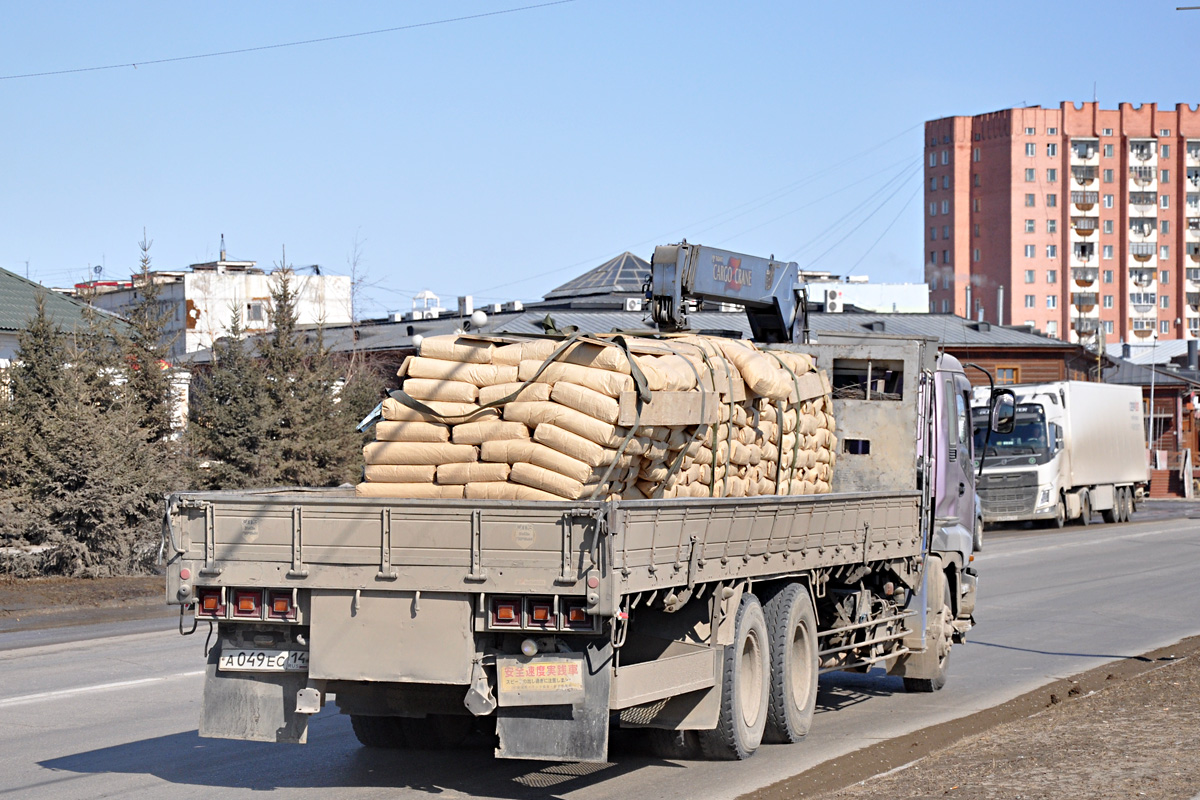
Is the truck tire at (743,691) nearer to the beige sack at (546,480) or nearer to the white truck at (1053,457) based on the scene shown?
the beige sack at (546,480)

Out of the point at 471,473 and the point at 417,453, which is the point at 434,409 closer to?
the point at 417,453

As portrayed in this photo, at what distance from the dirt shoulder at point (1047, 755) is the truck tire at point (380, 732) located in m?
2.52

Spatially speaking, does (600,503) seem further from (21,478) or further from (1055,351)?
(1055,351)

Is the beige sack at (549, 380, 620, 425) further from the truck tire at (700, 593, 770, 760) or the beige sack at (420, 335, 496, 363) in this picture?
the truck tire at (700, 593, 770, 760)

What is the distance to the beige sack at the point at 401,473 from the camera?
316 inches

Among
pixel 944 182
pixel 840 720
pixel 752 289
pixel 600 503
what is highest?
pixel 944 182

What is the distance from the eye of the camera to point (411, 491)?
26.3ft

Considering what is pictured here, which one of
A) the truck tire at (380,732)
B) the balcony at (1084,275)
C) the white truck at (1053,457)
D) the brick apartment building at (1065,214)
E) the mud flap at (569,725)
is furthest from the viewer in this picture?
the balcony at (1084,275)

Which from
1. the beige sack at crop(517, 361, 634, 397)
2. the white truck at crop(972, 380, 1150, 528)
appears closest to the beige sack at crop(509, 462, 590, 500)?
the beige sack at crop(517, 361, 634, 397)

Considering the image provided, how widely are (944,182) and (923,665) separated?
12132 cm

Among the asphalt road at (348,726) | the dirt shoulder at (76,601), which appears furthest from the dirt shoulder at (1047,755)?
the dirt shoulder at (76,601)

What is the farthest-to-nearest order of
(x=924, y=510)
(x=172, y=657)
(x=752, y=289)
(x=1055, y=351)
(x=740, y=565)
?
(x=1055, y=351)
(x=172, y=657)
(x=752, y=289)
(x=924, y=510)
(x=740, y=565)

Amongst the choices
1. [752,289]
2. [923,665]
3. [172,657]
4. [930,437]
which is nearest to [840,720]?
[923,665]

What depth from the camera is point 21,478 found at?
852 inches
